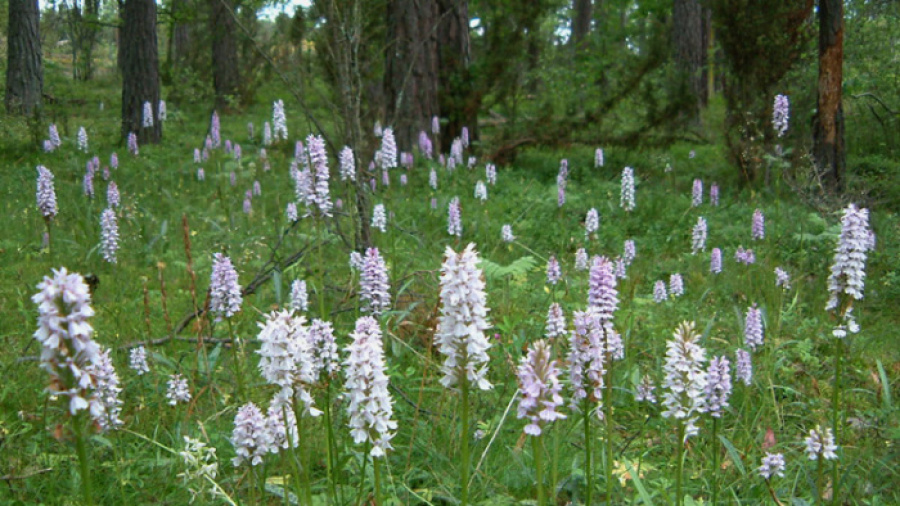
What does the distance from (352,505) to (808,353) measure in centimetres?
330

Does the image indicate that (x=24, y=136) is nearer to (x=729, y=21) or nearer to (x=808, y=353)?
(x=729, y=21)

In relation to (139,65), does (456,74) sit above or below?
below

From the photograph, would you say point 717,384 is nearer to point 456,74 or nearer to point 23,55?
point 456,74

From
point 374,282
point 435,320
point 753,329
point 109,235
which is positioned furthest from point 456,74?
point 435,320

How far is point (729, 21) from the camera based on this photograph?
968 centimetres

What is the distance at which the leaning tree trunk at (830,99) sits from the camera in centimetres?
795

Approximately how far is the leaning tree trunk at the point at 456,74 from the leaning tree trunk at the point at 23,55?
6506 millimetres

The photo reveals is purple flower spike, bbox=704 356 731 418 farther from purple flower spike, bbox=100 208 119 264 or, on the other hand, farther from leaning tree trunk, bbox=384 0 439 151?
leaning tree trunk, bbox=384 0 439 151

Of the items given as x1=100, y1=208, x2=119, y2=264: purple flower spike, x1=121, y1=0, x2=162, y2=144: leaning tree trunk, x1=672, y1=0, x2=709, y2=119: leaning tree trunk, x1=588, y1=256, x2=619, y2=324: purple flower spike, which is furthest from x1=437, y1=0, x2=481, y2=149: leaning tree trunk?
x1=588, y1=256, x2=619, y2=324: purple flower spike

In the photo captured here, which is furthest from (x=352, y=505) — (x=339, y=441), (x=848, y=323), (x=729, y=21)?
(x=729, y=21)

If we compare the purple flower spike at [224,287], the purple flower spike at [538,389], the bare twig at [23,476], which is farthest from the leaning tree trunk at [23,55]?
the purple flower spike at [538,389]

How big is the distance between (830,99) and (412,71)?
549 centimetres

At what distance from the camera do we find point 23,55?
12.5 meters

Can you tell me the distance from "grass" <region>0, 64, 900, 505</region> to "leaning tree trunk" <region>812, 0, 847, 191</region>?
0.57 meters
